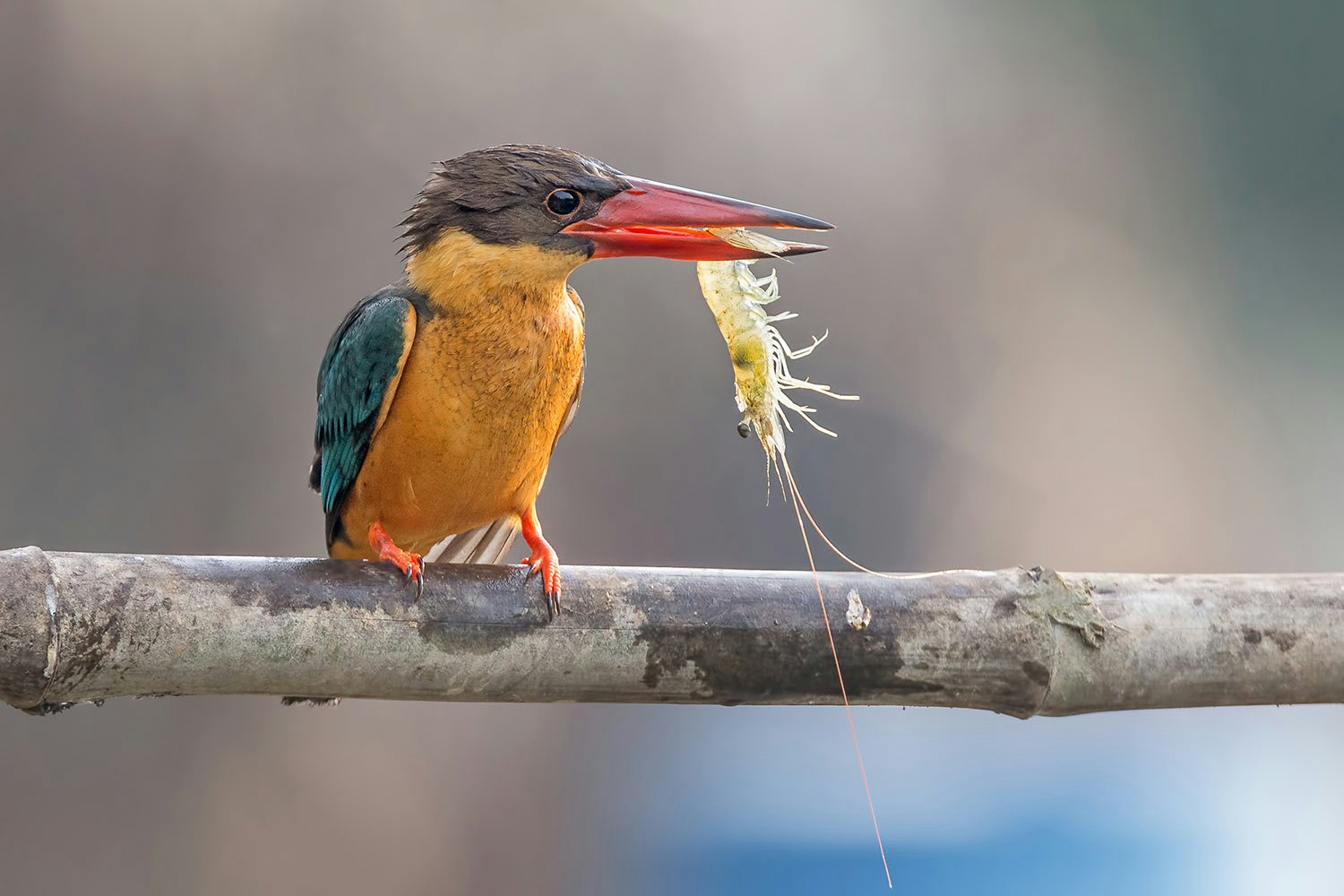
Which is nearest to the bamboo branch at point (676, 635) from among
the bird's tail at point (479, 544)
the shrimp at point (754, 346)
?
the shrimp at point (754, 346)

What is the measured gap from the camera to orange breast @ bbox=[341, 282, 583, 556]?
1403 millimetres

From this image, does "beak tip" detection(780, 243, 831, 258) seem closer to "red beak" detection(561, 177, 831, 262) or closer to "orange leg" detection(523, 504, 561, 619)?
"red beak" detection(561, 177, 831, 262)

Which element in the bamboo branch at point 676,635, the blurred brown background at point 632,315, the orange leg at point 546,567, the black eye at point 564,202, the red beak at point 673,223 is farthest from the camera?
the blurred brown background at point 632,315

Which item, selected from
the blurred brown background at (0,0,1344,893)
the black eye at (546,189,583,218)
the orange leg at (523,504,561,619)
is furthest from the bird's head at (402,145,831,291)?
the blurred brown background at (0,0,1344,893)

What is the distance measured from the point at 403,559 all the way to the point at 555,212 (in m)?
0.44

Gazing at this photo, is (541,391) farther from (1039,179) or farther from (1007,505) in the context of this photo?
(1039,179)

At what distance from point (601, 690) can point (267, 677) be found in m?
0.31

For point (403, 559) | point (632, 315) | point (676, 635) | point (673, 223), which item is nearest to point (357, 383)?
point (403, 559)

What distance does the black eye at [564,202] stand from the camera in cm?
138

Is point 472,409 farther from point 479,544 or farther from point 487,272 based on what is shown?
point 479,544

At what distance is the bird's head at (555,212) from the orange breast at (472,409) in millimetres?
70

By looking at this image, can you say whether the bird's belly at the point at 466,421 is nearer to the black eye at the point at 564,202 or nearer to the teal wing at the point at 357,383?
the teal wing at the point at 357,383

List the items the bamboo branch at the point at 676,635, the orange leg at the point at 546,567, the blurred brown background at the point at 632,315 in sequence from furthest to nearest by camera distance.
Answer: the blurred brown background at the point at 632,315 → the orange leg at the point at 546,567 → the bamboo branch at the point at 676,635

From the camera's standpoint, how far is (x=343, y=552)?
1627mm
